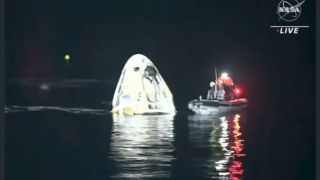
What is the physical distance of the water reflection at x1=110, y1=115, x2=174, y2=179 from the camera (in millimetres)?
23938

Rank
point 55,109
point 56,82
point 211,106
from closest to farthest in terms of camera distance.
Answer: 1. point 211,106
2. point 55,109
3. point 56,82

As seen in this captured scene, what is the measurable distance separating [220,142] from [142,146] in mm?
3692

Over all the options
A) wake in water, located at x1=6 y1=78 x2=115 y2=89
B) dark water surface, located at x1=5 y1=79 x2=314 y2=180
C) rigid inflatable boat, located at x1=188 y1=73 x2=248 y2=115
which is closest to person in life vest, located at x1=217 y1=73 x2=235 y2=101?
rigid inflatable boat, located at x1=188 y1=73 x2=248 y2=115

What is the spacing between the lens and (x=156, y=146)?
29.3 metres

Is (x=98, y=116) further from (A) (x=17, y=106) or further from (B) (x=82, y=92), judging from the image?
(B) (x=82, y=92)

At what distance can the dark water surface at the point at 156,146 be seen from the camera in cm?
2417

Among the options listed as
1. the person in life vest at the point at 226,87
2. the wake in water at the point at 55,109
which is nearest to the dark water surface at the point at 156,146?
the wake in water at the point at 55,109

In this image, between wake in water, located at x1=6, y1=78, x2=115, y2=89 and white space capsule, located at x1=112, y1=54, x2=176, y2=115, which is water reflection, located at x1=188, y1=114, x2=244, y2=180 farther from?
wake in water, located at x1=6, y1=78, x2=115, y2=89

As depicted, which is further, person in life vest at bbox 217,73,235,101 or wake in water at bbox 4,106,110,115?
wake in water at bbox 4,106,110,115

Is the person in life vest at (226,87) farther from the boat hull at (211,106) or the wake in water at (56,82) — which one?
the wake in water at (56,82)

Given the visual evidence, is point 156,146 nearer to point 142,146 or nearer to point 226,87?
point 142,146

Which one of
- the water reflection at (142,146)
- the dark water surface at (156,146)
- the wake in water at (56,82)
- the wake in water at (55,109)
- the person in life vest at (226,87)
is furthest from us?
the wake in water at (56,82)

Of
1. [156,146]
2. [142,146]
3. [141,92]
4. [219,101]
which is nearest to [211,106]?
[219,101]

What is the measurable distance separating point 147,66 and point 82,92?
77.5ft
